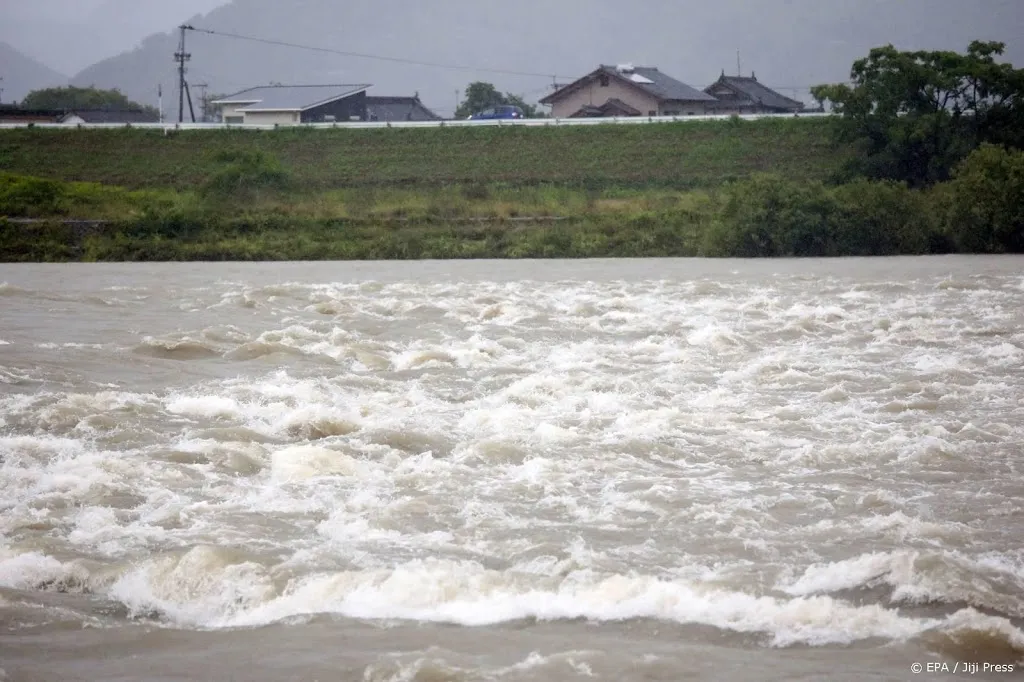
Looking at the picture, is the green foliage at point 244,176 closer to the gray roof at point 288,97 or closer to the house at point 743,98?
the gray roof at point 288,97

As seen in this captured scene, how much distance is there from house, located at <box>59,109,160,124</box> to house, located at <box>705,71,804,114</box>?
85.7 ft

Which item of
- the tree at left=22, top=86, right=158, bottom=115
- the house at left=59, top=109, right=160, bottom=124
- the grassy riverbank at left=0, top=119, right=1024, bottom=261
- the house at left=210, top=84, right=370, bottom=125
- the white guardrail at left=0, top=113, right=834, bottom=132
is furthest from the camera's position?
the tree at left=22, top=86, right=158, bottom=115

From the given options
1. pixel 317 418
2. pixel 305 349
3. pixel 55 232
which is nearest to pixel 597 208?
pixel 55 232

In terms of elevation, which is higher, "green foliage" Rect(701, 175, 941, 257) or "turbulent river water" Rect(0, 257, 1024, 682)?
"green foliage" Rect(701, 175, 941, 257)

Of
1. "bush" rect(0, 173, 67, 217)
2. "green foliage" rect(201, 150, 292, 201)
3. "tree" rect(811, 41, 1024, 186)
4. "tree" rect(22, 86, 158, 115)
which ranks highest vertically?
"tree" rect(22, 86, 158, 115)

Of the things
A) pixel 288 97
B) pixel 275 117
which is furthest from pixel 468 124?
pixel 288 97

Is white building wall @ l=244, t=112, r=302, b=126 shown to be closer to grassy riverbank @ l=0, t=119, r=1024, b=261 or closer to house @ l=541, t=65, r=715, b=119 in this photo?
grassy riverbank @ l=0, t=119, r=1024, b=261

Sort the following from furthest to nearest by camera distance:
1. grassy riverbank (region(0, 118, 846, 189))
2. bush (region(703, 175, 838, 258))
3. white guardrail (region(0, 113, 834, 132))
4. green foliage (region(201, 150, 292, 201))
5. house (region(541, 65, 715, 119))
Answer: house (region(541, 65, 715, 119)) → white guardrail (region(0, 113, 834, 132)) → grassy riverbank (region(0, 118, 846, 189)) → green foliage (region(201, 150, 292, 201)) → bush (region(703, 175, 838, 258))

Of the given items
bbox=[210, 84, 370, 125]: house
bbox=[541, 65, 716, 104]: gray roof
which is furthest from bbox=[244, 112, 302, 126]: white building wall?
bbox=[541, 65, 716, 104]: gray roof

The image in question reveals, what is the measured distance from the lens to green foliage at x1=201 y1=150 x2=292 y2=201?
36531mm

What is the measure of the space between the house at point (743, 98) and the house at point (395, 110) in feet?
43.1

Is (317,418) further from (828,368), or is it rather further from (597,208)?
(597,208)

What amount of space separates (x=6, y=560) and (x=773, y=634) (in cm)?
392

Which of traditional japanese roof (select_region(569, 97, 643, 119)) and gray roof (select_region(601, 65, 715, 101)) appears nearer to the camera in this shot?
traditional japanese roof (select_region(569, 97, 643, 119))
